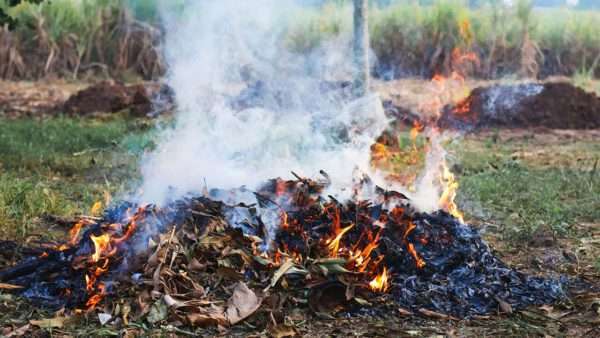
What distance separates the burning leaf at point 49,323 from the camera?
442 centimetres

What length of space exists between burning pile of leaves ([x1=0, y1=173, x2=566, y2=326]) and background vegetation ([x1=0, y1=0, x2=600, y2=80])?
10961 mm

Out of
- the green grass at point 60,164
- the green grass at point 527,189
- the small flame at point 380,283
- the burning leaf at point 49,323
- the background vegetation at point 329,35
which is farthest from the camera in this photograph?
the background vegetation at point 329,35

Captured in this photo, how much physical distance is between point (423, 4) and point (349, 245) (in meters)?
13.7

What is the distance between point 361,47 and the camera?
37.5 feet

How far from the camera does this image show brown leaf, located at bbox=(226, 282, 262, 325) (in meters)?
4.52

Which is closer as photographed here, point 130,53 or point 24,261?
point 24,261

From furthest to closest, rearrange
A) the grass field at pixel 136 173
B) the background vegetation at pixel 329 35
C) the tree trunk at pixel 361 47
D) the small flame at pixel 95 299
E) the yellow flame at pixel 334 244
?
the background vegetation at pixel 329 35
the tree trunk at pixel 361 47
the grass field at pixel 136 173
the yellow flame at pixel 334 244
the small flame at pixel 95 299

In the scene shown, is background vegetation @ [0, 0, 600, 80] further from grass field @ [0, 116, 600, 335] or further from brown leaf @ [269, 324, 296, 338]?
brown leaf @ [269, 324, 296, 338]

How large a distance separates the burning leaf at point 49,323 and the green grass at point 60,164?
Result: 72.4 inches

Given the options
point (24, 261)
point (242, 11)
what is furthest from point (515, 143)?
point (24, 261)

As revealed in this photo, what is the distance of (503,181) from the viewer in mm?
8750

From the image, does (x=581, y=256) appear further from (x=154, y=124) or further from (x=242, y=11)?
(x=154, y=124)

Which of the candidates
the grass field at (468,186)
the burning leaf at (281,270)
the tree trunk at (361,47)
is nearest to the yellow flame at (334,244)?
the burning leaf at (281,270)

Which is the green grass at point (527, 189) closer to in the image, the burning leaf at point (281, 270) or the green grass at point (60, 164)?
the burning leaf at point (281, 270)
